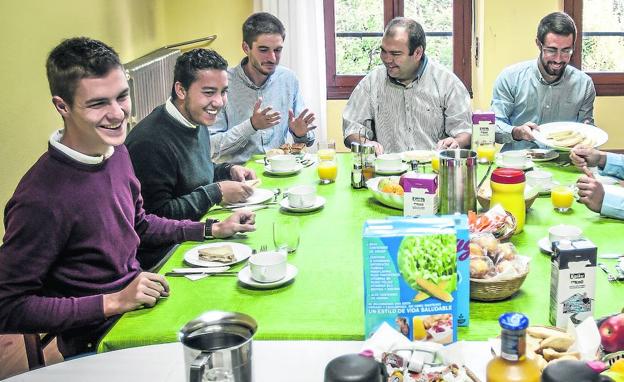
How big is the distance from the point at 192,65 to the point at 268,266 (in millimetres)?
1189

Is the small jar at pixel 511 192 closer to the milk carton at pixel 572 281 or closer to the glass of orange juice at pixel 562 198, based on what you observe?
the glass of orange juice at pixel 562 198

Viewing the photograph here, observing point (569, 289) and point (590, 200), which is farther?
point (590, 200)

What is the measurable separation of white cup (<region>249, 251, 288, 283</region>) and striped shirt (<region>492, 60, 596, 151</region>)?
2265mm

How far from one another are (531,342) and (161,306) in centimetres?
87

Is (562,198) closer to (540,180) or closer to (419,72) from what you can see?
(540,180)

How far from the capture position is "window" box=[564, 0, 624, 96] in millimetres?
4902

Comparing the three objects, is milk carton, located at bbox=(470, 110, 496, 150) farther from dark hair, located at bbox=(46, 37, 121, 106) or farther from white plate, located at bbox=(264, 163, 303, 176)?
dark hair, located at bbox=(46, 37, 121, 106)

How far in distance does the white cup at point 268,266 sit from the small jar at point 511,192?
27.2 inches

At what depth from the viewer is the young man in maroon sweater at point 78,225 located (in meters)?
1.75

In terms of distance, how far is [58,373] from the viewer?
141 centimetres

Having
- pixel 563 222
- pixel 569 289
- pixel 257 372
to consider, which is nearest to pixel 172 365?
pixel 257 372

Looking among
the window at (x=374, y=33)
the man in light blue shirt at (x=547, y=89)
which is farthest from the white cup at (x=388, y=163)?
the window at (x=374, y=33)

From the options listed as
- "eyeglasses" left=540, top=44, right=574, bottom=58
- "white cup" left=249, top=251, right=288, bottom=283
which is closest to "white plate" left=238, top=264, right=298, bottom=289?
"white cup" left=249, top=251, right=288, bottom=283

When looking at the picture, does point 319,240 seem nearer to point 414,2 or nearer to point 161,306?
point 161,306
